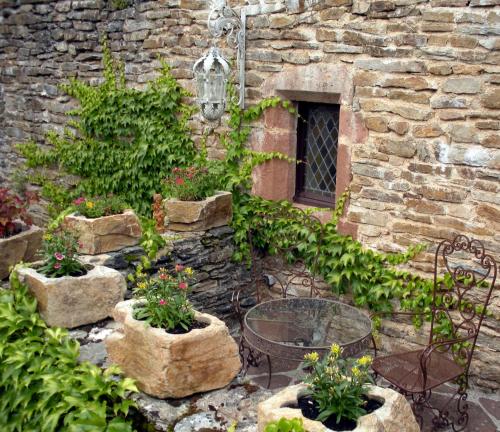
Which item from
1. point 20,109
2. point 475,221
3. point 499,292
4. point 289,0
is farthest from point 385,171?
point 20,109

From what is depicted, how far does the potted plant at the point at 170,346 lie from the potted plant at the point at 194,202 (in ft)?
5.92

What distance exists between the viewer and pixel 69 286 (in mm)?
4867

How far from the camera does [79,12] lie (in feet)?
26.6

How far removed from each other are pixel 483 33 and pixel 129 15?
13.4 feet

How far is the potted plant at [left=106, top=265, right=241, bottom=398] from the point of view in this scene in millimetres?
4023

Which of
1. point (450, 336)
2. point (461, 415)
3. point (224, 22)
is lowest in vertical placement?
point (461, 415)

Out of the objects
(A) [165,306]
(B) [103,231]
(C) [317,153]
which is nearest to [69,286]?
(B) [103,231]

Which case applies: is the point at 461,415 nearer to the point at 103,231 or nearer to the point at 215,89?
the point at 103,231

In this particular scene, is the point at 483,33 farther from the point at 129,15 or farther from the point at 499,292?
the point at 129,15

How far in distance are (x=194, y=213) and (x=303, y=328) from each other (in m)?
1.78

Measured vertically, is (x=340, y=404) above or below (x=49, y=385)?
above

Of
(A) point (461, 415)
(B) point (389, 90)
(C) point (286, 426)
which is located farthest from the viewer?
(B) point (389, 90)

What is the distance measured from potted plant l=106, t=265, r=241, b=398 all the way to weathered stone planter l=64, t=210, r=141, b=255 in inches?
52.8

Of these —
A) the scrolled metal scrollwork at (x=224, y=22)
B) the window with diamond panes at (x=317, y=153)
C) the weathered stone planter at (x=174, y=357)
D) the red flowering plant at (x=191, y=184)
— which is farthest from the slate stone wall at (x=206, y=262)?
the scrolled metal scrollwork at (x=224, y=22)
